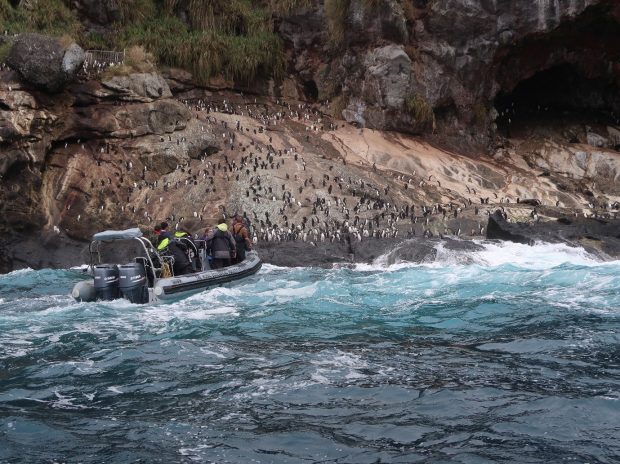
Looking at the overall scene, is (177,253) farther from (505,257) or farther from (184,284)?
(505,257)

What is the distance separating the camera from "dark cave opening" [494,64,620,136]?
2786cm

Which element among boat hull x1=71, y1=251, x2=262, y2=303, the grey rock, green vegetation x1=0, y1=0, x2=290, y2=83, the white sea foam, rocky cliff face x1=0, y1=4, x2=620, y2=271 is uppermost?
green vegetation x1=0, y1=0, x2=290, y2=83

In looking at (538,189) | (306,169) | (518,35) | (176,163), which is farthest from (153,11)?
(538,189)

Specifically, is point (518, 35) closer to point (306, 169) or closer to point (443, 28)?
point (443, 28)

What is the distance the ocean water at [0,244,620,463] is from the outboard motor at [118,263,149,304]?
194mm

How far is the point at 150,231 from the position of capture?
19000 millimetres

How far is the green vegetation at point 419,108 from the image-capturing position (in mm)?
24438

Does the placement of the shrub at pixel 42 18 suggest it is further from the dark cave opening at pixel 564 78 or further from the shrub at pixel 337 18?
the dark cave opening at pixel 564 78

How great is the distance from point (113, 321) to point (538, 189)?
1597cm

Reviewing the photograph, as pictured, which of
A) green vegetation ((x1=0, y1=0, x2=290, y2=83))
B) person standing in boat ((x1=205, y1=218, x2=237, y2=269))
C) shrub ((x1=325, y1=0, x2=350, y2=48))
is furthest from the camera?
shrub ((x1=325, y1=0, x2=350, y2=48))

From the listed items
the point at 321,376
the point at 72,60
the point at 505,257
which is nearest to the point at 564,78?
the point at 505,257

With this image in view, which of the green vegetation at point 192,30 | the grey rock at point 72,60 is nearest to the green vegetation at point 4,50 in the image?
the grey rock at point 72,60

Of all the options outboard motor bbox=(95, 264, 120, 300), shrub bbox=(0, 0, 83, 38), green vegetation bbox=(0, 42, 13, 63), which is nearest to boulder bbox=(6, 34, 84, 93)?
green vegetation bbox=(0, 42, 13, 63)

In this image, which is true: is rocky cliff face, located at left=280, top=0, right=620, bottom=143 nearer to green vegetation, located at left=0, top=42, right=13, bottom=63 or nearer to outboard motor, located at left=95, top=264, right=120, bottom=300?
green vegetation, located at left=0, top=42, right=13, bottom=63
